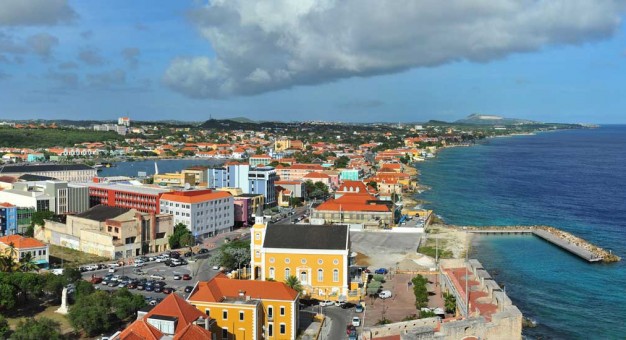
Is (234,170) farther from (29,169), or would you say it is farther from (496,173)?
(496,173)

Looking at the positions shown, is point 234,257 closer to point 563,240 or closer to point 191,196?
point 191,196

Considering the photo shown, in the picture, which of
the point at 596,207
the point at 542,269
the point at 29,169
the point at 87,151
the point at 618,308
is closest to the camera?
the point at 618,308

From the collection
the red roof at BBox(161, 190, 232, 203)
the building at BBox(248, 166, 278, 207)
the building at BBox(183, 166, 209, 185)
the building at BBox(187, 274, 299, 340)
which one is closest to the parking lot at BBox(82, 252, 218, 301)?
the building at BBox(187, 274, 299, 340)

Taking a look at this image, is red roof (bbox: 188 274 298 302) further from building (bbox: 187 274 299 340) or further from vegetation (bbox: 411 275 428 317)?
vegetation (bbox: 411 275 428 317)

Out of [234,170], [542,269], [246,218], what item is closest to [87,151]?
[234,170]

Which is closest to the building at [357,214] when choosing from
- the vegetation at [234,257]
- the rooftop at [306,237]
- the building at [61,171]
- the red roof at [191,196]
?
the red roof at [191,196]
